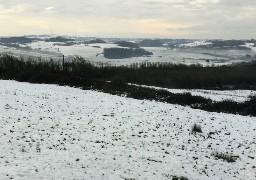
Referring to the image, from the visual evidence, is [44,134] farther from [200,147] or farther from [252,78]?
[252,78]

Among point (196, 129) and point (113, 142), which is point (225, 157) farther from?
point (113, 142)

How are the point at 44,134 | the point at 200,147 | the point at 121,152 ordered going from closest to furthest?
the point at 121,152, the point at 44,134, the point at 200,147

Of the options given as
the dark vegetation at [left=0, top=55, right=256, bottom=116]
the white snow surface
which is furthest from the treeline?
the white snow surface

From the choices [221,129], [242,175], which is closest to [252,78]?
[221,129]

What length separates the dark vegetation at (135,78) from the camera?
175ft

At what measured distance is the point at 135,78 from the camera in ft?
352

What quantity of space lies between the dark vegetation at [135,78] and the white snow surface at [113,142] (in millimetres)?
15809

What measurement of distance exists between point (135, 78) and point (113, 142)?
84391 mm

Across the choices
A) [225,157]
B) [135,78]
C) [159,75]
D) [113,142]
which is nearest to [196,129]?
[225,157]

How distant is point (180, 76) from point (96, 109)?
83503 mm

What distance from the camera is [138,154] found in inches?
832

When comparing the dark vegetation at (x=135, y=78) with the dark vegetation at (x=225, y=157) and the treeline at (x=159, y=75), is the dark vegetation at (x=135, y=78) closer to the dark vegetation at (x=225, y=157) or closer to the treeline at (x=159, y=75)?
the treeline at (x=159, y=75)

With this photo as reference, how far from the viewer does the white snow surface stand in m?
17.1

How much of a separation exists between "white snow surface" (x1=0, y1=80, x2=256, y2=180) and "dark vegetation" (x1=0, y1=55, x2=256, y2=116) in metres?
15.8
